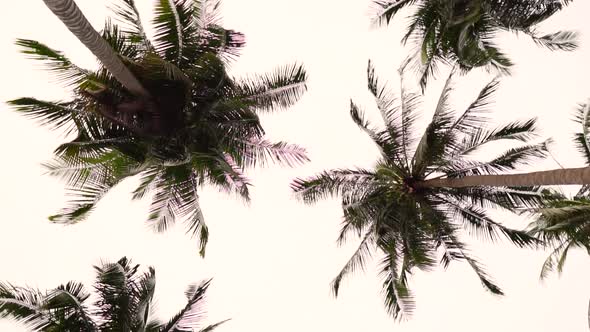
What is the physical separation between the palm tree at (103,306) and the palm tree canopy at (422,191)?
430 centimetres

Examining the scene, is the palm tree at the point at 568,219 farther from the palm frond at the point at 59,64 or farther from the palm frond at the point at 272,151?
the palm frond at the point at 59,64

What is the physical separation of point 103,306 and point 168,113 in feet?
14.8

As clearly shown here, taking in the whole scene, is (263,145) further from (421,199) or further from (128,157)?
(421,199)

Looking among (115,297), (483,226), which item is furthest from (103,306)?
(483,226)

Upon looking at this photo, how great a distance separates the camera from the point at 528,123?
12359 mm

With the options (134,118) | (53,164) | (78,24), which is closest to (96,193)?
(53,164)

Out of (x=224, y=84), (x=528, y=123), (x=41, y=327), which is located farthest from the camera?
(x=528, y=123)

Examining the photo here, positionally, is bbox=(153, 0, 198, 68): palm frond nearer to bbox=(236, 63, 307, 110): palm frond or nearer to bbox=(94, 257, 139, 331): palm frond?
bbox=(236, 63, 307, 110): palm frond

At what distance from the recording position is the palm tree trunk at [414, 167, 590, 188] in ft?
29.0

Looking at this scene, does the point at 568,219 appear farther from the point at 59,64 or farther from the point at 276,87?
the point at 59,64

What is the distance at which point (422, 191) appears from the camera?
13.0 m

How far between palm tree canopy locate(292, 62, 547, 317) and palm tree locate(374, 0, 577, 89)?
994 mm

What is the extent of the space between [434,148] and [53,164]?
856cm

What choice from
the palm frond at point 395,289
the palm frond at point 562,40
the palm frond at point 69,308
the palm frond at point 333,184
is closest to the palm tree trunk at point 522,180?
the palm frond at point 333,184
